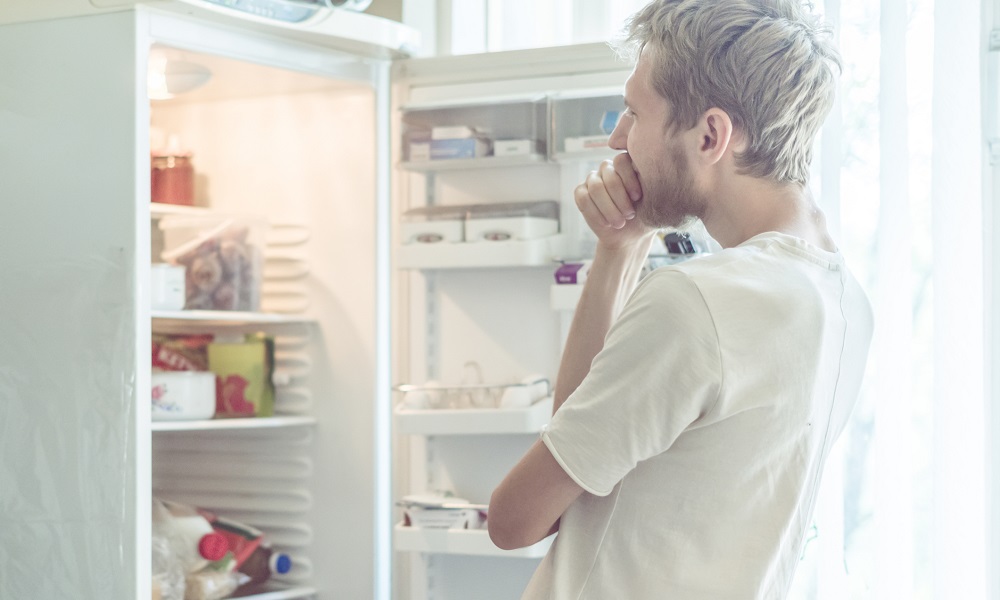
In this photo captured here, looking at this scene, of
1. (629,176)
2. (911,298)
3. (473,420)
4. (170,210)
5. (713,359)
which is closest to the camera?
(713,359)

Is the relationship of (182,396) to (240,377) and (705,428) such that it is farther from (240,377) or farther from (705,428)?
(705,428)

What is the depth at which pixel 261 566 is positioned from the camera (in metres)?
1.93

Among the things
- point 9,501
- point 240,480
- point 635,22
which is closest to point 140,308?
point 9,501

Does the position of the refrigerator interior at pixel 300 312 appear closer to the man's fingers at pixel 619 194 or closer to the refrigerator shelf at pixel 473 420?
the refrigerator shelf at pixel 473 420

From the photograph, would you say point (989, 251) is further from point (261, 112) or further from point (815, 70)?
point (261, 112)

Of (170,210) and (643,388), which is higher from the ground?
(170,210)

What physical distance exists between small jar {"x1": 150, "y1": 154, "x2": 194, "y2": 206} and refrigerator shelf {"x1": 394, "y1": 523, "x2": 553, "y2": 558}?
30.1 inches

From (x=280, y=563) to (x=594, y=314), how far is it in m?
1.12

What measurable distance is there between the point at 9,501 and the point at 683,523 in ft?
3.63

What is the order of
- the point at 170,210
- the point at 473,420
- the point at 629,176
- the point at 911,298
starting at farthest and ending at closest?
the point at 170,210 < the point at 473,420 < the point at 911,298 < the point at 629,176

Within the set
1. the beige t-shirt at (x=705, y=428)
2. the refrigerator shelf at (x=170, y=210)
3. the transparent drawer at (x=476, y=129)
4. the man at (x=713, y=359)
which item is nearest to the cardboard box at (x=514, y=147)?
the transparent drawer at (x=476, y=129)

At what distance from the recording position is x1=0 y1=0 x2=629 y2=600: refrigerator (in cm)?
151

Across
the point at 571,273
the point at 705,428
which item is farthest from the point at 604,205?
the point at 571,273

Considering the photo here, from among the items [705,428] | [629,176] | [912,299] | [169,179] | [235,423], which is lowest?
[235,423]
